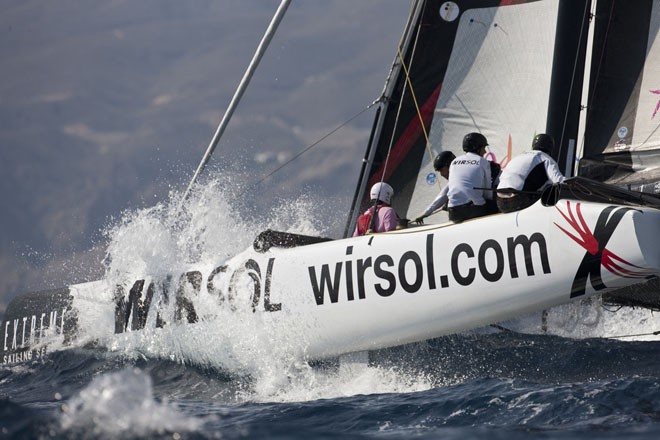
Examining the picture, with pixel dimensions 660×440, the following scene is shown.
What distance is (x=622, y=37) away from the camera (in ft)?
22.3

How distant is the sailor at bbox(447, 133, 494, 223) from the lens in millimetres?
5539

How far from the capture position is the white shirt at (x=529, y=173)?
5.28 m

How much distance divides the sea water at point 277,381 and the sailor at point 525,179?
85cm

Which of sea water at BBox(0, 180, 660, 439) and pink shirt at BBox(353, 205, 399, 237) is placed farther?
pink shirt at BBox(353, 205, 399, 237)

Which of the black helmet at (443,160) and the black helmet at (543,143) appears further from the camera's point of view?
the black helmet at (443,160)

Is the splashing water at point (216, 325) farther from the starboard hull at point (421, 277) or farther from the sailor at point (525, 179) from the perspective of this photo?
the sailor at point (525, 179)

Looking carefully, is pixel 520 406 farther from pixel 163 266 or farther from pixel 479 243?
pixel 163 266

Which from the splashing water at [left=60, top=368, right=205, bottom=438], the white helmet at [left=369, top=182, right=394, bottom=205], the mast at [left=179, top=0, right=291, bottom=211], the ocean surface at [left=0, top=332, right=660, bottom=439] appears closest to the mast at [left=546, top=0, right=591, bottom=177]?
the white helmet at [left=369, top=182, right=394, bottom=205]

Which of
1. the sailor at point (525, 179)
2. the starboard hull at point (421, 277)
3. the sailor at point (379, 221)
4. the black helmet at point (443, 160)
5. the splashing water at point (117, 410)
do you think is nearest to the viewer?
the splashing water at point (117, 410)

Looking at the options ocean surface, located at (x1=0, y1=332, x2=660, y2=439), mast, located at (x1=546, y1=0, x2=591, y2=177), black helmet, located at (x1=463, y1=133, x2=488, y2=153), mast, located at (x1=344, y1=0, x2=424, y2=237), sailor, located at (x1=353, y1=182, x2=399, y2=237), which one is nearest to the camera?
ocean surface, located at (x1=0, y1=332, x2=660, y2=439)

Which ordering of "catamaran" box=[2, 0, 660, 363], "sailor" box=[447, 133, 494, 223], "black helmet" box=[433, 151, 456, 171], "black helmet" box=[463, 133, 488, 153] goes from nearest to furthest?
"catamaran" box=[2, 0, 660, 363]
"sailor" box=[447, 133, 494, 223]
"black helmet" box=[463, 133, 488, 153]
"black helmet" box=[433, 151, 456, 171]

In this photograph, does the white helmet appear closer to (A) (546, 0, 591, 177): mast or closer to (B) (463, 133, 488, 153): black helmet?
(B) (463, 133, 488, 153): black helmet

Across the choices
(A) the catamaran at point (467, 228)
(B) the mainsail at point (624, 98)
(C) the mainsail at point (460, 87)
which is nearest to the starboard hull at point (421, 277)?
(A) the catamaran at point (467, 228)

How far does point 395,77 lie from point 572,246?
126 inches
